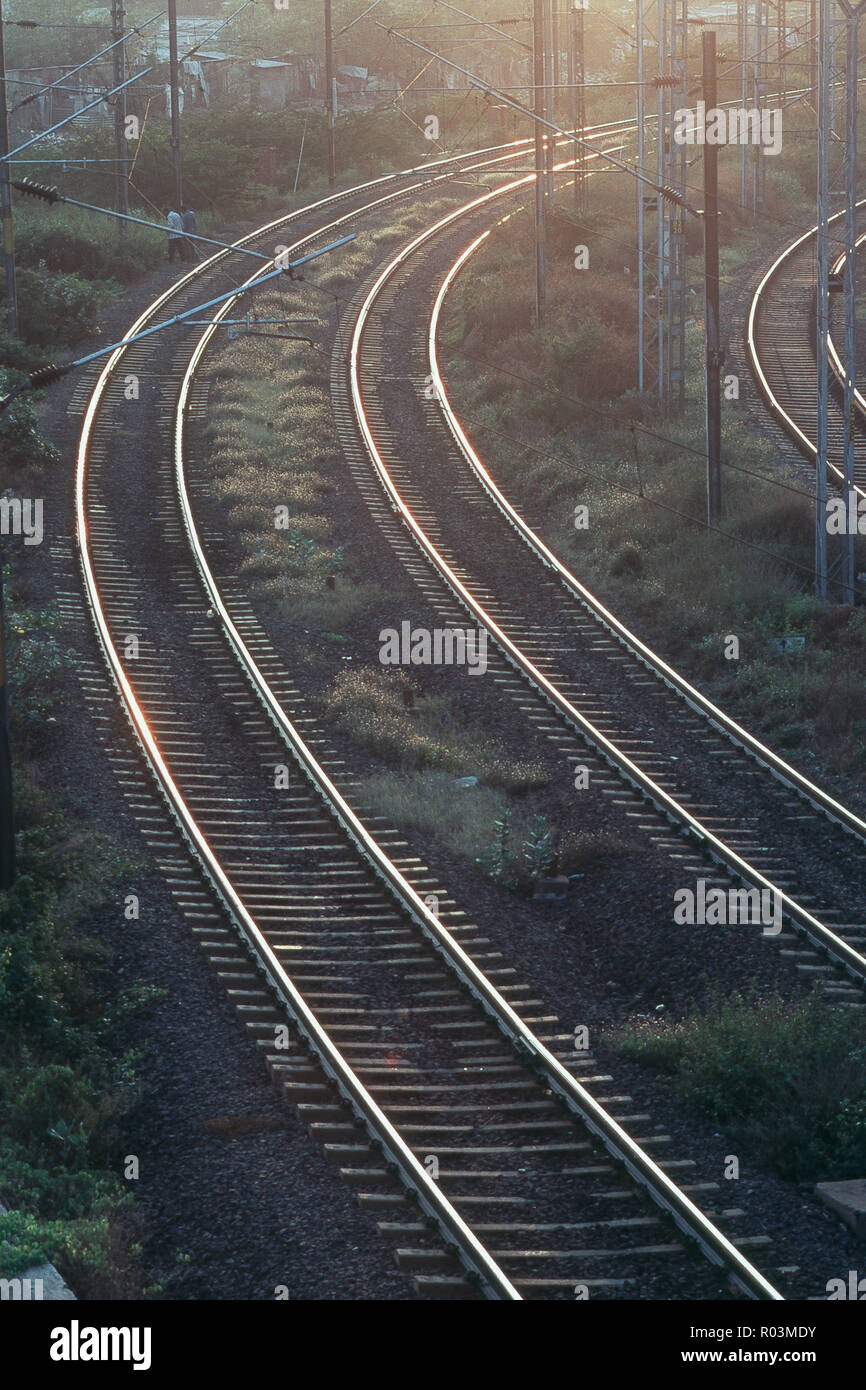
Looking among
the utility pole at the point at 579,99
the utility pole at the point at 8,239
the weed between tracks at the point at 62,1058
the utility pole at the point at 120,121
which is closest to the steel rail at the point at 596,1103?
the weed between tracks at the point at 62,1058

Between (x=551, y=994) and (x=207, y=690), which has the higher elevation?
(x=207, y=690)

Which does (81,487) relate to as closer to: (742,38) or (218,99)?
(742,38)

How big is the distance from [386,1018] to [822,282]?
13310mm

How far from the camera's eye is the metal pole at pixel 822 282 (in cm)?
2062

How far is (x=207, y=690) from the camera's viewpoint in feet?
63.5

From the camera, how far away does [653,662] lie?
20.3 m

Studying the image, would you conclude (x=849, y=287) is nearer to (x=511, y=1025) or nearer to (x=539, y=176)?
(x=539, y=176)

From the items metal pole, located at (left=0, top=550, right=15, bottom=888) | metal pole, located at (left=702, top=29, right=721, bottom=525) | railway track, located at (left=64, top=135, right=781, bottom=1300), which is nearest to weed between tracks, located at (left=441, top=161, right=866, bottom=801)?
metal pole, located at (left=702, top=29, right=721, bottom=525)

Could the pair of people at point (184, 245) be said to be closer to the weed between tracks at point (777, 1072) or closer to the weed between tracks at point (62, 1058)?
the weed between tracks at point (62, 1058)

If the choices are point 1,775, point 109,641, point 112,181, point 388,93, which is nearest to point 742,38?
point 112,181

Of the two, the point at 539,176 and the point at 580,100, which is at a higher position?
the point at 580,100

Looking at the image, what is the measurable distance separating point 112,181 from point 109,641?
37.4 m

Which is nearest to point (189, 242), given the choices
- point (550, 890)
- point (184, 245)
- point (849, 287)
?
point (184, 245)
